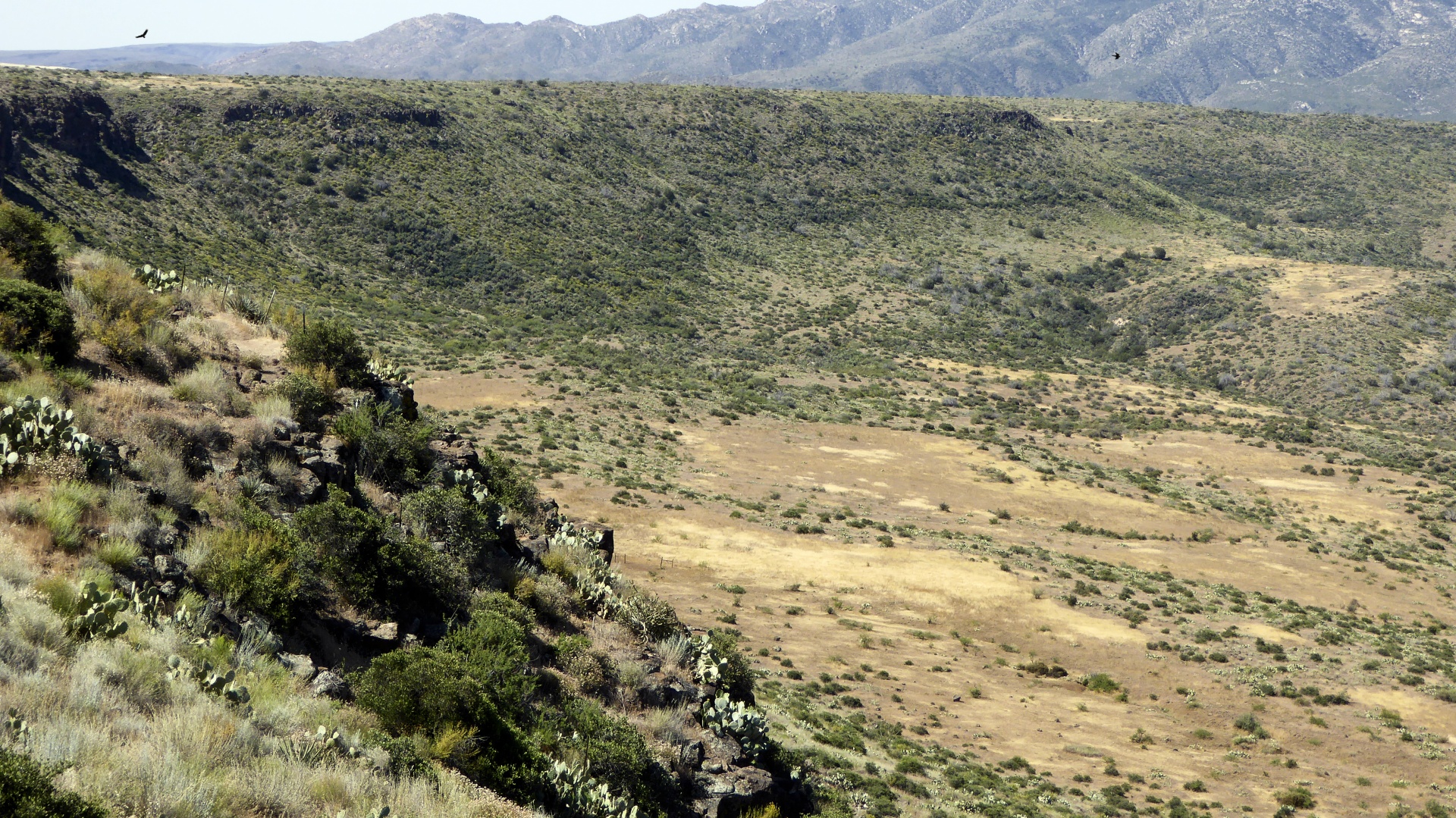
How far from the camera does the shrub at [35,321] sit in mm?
9594

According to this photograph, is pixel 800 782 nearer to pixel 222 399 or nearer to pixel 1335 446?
pixel 222 399

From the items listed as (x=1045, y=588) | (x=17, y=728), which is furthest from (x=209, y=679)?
(x=1045, y=588)

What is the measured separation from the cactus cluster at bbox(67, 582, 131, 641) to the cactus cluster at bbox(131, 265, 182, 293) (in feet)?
28.6

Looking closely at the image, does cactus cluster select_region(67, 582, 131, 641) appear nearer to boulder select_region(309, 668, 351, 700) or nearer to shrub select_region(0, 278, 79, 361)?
boulder select_region(309, 668, 351, 700)

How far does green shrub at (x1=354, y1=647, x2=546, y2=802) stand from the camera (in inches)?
289

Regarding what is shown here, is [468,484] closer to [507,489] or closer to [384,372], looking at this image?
[507,489]

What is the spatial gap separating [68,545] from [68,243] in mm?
8611

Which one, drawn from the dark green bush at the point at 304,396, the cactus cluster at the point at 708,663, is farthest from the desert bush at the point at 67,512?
the cactus cluster at the point at 708,663

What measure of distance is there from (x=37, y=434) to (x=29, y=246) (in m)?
5.32

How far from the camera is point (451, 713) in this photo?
7.51 meters

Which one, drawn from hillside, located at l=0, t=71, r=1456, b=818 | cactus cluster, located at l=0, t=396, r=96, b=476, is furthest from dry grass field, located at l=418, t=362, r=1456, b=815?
cactus cluster, located at l=0, t=396, r=96, b=476

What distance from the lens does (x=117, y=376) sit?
33.8 feet

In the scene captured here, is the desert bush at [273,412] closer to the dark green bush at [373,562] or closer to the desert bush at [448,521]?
the dark green bush at [373,562]

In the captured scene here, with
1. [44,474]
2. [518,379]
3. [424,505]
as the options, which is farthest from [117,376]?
[518,379]
